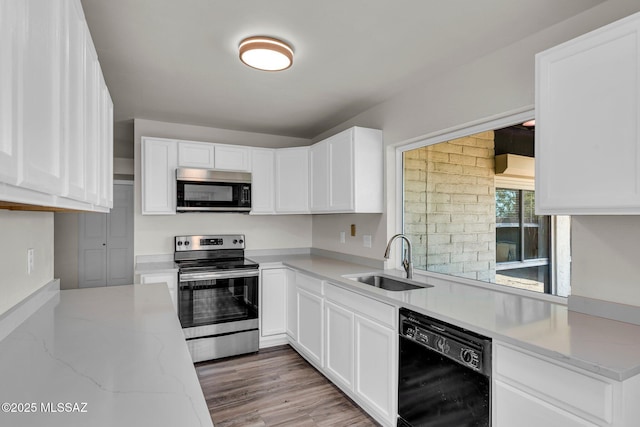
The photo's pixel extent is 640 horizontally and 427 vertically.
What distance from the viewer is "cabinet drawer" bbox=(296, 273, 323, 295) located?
3011 mm

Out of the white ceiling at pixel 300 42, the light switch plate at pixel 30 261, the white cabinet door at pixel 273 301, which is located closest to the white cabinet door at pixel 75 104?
→ the white ceiling at pixel 300 42

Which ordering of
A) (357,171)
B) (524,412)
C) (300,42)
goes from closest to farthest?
(524,412)
(300,42)
(357,171)

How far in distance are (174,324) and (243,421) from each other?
1.19 m

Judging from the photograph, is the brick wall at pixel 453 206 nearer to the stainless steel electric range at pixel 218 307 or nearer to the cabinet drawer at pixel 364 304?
the cabinet drawer at pixel 364 304

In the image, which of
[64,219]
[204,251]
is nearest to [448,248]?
[204,251]

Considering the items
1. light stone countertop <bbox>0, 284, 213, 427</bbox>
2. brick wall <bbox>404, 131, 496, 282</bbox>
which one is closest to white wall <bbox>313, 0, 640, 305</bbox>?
brick wall <bbox>404, 131, 496, 282</bbox>

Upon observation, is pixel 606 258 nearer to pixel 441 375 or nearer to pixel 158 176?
pixel 441 375

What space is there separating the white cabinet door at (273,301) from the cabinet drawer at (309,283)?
0.32m

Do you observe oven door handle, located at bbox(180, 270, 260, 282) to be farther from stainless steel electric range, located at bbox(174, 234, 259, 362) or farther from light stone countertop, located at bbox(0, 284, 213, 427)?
light stone countertop, located at bbox(0, 284, 213, 427)

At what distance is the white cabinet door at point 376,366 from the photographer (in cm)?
213

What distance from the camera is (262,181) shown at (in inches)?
153

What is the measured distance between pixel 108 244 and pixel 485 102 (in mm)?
5862

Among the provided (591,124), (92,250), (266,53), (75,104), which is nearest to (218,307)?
(266,53)

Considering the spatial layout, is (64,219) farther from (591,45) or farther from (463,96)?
(591,45)
